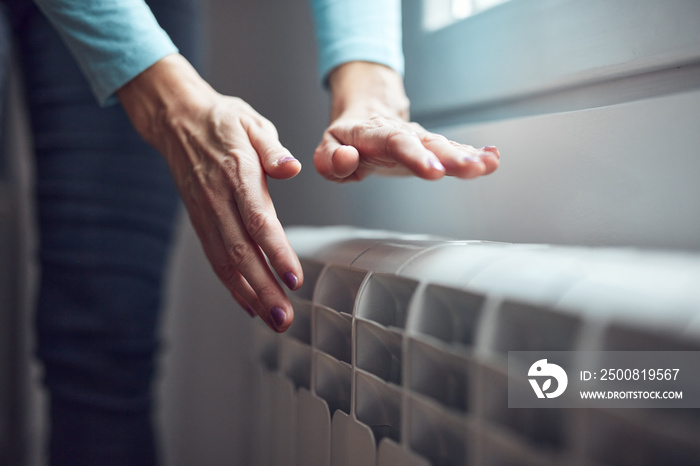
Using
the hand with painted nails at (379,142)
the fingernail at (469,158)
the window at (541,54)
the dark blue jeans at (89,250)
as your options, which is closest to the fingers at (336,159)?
the hand with painted nails at (379,142)

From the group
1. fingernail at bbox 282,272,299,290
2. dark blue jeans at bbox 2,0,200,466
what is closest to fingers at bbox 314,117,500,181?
fingernail at bbox 282,272,299,290

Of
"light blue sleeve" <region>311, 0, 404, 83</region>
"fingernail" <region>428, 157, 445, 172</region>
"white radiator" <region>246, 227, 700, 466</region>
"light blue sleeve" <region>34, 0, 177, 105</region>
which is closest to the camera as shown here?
"white radiator" <region>246, 227, 700, 466</region>

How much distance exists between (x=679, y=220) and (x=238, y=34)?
0.93 meters

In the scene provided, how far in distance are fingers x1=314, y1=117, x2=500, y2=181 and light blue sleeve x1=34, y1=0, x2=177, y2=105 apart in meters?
0.21

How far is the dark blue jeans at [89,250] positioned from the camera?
0.69 meters

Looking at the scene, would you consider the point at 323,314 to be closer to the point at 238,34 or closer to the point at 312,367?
the point at 312,367

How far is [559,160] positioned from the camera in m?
0.48

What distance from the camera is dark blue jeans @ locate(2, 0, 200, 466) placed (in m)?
0.69

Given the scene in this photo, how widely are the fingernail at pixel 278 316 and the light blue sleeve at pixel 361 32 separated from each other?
0.34 metres

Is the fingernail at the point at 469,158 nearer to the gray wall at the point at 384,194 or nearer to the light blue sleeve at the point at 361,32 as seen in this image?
the gray wall at the point at 384,194

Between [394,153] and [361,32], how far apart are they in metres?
0.29

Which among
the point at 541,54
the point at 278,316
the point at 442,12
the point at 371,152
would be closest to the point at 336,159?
the point at 371,152

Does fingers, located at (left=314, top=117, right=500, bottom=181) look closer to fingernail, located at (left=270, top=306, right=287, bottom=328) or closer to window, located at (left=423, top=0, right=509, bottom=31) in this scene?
fingernail, located at (left=270, top=306, right=287, bottom=328)

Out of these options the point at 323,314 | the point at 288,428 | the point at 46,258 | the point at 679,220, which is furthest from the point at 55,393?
the point at 679,220
